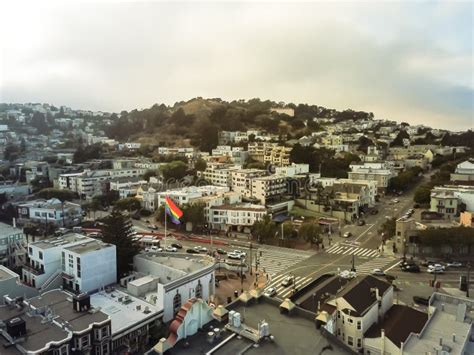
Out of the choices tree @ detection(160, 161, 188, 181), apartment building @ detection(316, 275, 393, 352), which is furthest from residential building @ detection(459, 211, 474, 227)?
tree @ detection(160, 161, 188, 181)

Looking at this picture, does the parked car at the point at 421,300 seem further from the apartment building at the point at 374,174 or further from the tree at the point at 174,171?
the tree at the point at 174,171

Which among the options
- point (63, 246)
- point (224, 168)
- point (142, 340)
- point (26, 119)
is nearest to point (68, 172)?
point (224, 168)

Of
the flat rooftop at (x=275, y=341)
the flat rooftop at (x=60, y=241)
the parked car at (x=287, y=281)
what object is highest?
the flat rooftop at (x=60, y=241)

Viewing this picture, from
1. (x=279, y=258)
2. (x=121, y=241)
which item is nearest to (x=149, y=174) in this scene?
(x=279, y=258)

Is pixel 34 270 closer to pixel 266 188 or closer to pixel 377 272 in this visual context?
pixel 377 272

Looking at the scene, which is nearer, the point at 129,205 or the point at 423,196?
the point at 423,196

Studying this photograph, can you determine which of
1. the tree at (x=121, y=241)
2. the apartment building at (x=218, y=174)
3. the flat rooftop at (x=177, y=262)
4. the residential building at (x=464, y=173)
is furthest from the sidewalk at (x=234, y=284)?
the residential building at (x=464, y=173)

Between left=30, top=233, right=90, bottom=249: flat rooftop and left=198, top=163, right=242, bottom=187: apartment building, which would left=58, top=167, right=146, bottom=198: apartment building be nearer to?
left=198, top=163, right=242, bottom=187: apartment building
